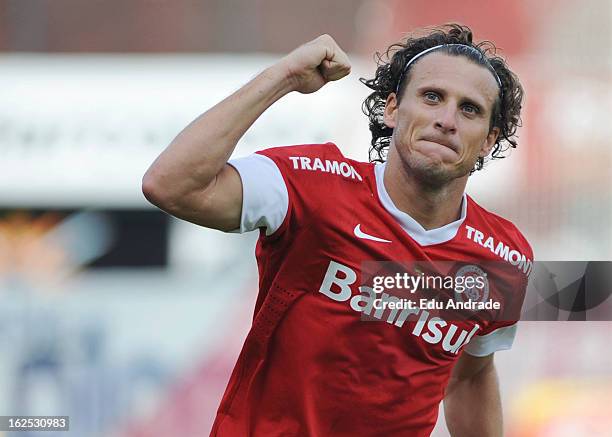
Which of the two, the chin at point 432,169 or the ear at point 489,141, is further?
the ear at point 489,141

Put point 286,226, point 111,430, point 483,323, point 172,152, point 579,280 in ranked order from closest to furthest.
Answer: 1. point 172,152
2. point 286,226
3. point 483,323
4. point 579,280
5. point 111,430

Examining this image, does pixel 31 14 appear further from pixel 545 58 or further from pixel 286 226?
pixel 286 226

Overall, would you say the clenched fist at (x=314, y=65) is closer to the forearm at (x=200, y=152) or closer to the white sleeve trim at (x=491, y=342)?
the forearm at (x=200, y=152)

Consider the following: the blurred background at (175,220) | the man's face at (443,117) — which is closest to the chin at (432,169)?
the man's face at (443,117)

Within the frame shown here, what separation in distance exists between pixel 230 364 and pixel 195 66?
1.30 m

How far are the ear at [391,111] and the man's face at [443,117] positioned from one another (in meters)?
0.02

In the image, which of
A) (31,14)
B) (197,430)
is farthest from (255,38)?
(197,430)

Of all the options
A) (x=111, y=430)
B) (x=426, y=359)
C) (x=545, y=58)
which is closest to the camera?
(x=426, y=359)

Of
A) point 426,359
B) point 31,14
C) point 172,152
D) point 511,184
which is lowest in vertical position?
point 426,359

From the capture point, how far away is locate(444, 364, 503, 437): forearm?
2092 millimetres

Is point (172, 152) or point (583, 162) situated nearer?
point (172, 152)

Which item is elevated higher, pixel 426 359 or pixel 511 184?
pixel 511 184

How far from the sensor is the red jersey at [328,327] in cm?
167

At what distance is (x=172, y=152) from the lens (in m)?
1.46
